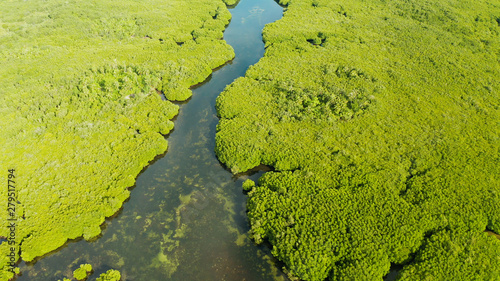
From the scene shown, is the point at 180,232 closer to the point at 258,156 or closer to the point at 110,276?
the point at 110,276

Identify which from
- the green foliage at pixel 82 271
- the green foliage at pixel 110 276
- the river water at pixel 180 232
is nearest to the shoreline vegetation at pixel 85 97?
the river water at pixel 180 232

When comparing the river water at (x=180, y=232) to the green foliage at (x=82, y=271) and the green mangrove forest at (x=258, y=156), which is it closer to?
the green mangrove forest at (x=258, y=156)

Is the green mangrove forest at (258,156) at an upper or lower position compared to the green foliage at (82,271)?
upper

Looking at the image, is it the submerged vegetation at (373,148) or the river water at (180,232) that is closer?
the submerged vegetation at (373,148)

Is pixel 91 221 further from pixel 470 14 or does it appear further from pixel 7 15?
pixel 470 14

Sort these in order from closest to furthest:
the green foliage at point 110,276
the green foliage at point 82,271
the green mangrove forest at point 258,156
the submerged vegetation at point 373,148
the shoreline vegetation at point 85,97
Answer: the green foliage at point 110,276 < the green foliage at point 82,271 < the submerged vegetation at point 373,148 < the green mangrove forest at point 258,156 < the shoreline vegetation at point 85,97

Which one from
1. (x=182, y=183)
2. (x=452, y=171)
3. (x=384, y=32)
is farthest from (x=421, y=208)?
(x=384, y=32)
